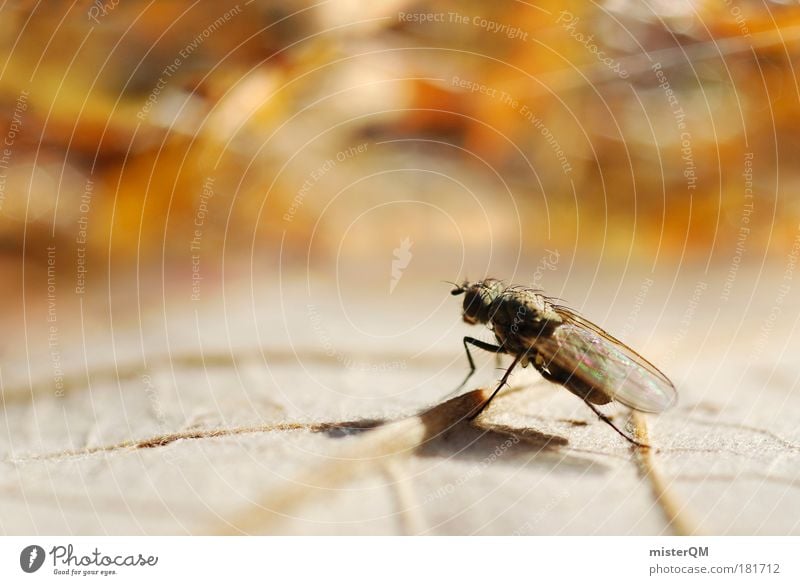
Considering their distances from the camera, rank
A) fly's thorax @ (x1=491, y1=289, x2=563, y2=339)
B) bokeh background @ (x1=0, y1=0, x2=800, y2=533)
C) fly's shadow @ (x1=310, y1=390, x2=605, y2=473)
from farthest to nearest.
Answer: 1. bokeh background @ (x1=0, y1=0, x2=800, y2=533)
2. fly's thorax @ (x1=491, y1=289, x2=563, y2=339)
3. fly's shadow @ (x1=310, y1=390, x2=605, y2=473)

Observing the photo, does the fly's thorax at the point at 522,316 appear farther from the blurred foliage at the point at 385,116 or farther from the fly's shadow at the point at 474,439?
the blurred foliage at the point at 385,116

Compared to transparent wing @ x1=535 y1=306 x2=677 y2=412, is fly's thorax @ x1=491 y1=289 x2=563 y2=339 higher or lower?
higher

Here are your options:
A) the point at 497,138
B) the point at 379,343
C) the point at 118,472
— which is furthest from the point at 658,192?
the point at 118,472

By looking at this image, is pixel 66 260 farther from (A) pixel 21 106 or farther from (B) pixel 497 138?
(B) pixel 497 138
